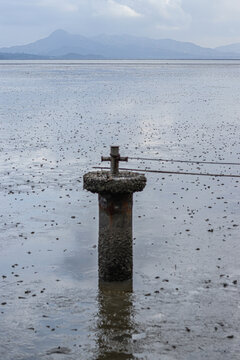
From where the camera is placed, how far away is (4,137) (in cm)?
3966

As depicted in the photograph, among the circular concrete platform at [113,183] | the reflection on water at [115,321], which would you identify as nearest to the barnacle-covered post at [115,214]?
the circular concrete platform at [113,183]

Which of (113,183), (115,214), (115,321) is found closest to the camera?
(115,321)

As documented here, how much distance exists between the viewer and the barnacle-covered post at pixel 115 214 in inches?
520

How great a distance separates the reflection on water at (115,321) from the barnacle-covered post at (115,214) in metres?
0.42

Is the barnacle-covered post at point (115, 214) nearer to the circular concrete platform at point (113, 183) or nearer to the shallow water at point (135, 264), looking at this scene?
the circular concrete platform at point (113, 183)

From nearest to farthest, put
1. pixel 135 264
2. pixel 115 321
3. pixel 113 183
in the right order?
pixel 115 321 < pixel 113 183 < pixel 135 264

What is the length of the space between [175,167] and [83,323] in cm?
1614

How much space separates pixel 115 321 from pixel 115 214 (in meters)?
2.29

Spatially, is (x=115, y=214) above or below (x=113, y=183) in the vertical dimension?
below

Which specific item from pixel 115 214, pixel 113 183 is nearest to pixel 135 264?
pixel 115 214

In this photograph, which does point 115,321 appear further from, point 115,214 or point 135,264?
point 135,264

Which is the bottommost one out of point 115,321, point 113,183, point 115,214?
point 115,321

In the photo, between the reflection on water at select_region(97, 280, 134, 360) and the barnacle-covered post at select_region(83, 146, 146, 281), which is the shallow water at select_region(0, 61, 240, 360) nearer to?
the reflection on water at select_region(97, 280, 134, 360)

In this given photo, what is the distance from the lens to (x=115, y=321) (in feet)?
40.6
